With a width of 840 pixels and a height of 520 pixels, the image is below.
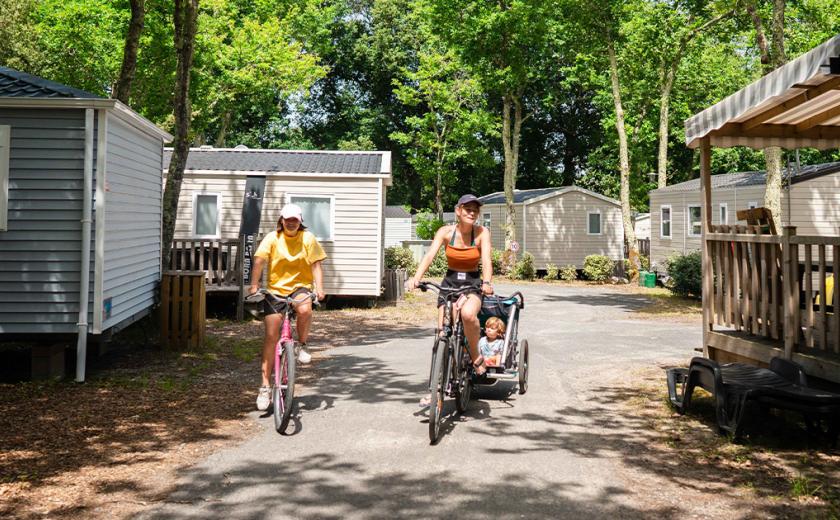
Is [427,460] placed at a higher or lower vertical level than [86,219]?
lower

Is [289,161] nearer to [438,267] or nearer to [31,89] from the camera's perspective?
[31,89]

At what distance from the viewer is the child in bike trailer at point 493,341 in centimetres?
750

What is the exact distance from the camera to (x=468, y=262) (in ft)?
22.4

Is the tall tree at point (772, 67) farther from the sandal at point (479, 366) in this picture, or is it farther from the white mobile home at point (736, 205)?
the sandal at point (479, 366)

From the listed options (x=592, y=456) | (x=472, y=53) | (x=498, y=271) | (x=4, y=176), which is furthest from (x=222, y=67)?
(x=592, y=456)

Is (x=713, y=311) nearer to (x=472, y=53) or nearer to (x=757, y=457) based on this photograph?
(x=757, y=457)

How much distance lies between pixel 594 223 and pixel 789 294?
26.1 metres

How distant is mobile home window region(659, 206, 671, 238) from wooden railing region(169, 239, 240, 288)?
17859mm

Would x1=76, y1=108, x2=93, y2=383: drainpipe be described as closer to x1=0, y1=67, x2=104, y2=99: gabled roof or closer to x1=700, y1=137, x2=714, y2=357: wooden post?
x1=0, y1=67, x2=104, y2=99: gabled roof

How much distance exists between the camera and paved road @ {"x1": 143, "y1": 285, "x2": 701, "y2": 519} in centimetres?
441


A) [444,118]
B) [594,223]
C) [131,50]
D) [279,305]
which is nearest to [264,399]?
[279,305]

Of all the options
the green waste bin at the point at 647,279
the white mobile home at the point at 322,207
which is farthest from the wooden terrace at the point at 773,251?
the green waste bin at the point at 647,279

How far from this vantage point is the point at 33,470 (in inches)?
202

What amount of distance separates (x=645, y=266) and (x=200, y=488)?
2713 centimetres
